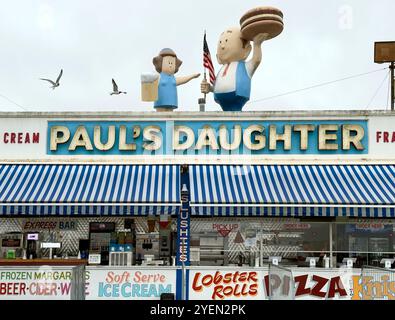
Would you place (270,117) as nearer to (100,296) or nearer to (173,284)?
(173,284)

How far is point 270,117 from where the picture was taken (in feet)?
48.9

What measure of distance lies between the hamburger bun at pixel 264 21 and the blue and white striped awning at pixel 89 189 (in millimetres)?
5105

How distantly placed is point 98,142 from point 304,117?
641 centimetres

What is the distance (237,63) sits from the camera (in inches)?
643

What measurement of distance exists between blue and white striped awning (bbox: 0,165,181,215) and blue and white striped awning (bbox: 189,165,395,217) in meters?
0.85

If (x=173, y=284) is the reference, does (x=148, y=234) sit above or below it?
above

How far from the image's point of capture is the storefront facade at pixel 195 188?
42.7ft

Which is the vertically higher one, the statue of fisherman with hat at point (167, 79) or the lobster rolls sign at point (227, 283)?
the statue of fisherman with hat at point (167, 79)

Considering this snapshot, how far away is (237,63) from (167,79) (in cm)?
280

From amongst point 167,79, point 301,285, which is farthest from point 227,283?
point 167,79

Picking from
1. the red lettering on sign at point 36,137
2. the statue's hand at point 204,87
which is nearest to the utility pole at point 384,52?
Answer: the statue's hand at point 204,87

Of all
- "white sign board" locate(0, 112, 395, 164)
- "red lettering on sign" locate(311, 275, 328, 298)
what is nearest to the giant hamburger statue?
"white sign board" locate(0, 112, 395, 164)

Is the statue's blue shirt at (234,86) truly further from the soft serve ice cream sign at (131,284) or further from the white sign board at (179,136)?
the soft serve ice cream sign at (131,284)
